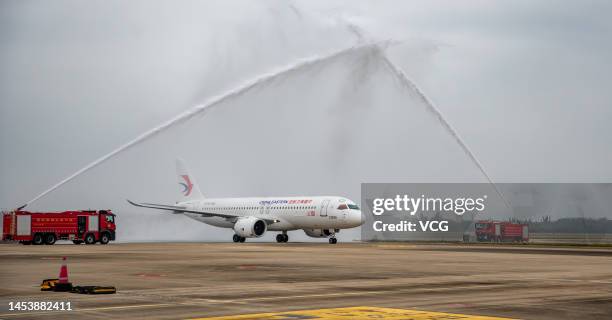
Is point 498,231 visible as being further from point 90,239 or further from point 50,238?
point 50,238

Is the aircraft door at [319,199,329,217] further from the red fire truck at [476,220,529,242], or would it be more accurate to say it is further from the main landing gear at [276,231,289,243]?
the red fire truck at [476,220,529,242]

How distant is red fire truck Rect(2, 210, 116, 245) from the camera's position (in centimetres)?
7506

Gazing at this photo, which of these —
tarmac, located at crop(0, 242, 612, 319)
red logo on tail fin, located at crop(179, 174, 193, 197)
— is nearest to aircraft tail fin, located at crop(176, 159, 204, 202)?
red logo on tail fin, located at crop(179, 174, 193, 197)

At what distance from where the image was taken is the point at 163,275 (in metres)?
28.8

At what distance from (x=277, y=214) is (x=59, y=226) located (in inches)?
825

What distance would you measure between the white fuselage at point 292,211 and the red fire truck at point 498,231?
110ft

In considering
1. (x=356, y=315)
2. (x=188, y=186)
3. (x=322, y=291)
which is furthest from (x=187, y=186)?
(x=356, y=315)

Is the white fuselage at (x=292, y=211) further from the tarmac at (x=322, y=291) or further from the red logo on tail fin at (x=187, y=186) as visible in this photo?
the tarmac at (x=322, y=291)

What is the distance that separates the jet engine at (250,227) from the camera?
80438 mm

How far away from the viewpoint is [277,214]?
81.1 metres

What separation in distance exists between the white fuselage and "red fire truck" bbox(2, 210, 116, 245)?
13.2 m

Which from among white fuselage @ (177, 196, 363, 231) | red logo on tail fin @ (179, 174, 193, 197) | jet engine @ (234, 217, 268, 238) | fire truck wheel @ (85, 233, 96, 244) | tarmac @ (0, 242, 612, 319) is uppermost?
red logo on tail fin @ (179, 174, 193, 197)

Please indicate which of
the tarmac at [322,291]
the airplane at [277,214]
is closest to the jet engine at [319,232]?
the airplane at [277,214]

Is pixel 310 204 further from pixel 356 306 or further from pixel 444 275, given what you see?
pixel 356 306
